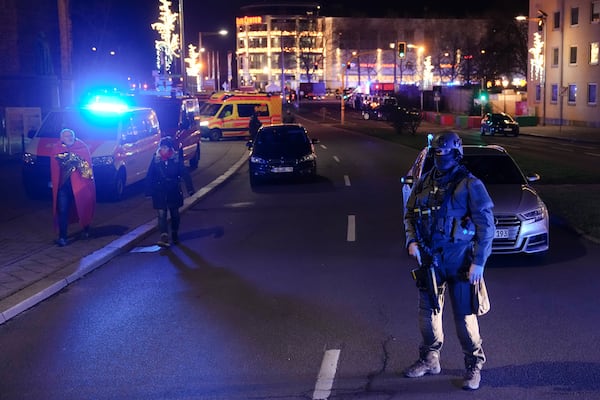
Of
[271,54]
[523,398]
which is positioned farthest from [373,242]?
[271,54]

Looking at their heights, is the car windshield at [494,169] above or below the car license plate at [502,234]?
above

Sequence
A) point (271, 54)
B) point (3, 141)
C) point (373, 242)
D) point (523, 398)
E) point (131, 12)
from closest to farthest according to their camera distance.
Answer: point (523, 398) → point (373, 242) → point (3, 141) → point (131, 12) → point (271, 54)

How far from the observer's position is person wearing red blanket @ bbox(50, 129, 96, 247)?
36.3 feet

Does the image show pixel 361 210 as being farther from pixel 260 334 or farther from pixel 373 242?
pixel 260 334

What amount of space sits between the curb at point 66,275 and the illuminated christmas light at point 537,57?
50.3 m

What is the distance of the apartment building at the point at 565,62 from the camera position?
51613 mm

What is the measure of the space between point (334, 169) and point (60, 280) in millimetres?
15493

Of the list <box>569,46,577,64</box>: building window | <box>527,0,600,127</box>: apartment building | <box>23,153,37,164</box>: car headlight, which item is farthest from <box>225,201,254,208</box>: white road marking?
<box>569,46,577,64</box>: building window

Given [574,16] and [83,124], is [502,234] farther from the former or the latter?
[574,16]

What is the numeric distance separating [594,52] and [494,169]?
45309mm

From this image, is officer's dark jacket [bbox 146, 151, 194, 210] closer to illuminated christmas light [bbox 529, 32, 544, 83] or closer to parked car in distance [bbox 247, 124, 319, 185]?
parked car in distance [bbox 247, 124, 319, 185]

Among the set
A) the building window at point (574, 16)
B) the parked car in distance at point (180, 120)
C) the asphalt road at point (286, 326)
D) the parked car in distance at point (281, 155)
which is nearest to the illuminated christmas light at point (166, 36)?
the parked car in distance at point (180, 120)

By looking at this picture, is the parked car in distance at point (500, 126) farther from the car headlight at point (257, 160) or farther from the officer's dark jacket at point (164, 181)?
the officer's dark jacket at point (164, 181)

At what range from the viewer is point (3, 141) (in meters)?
28.2
